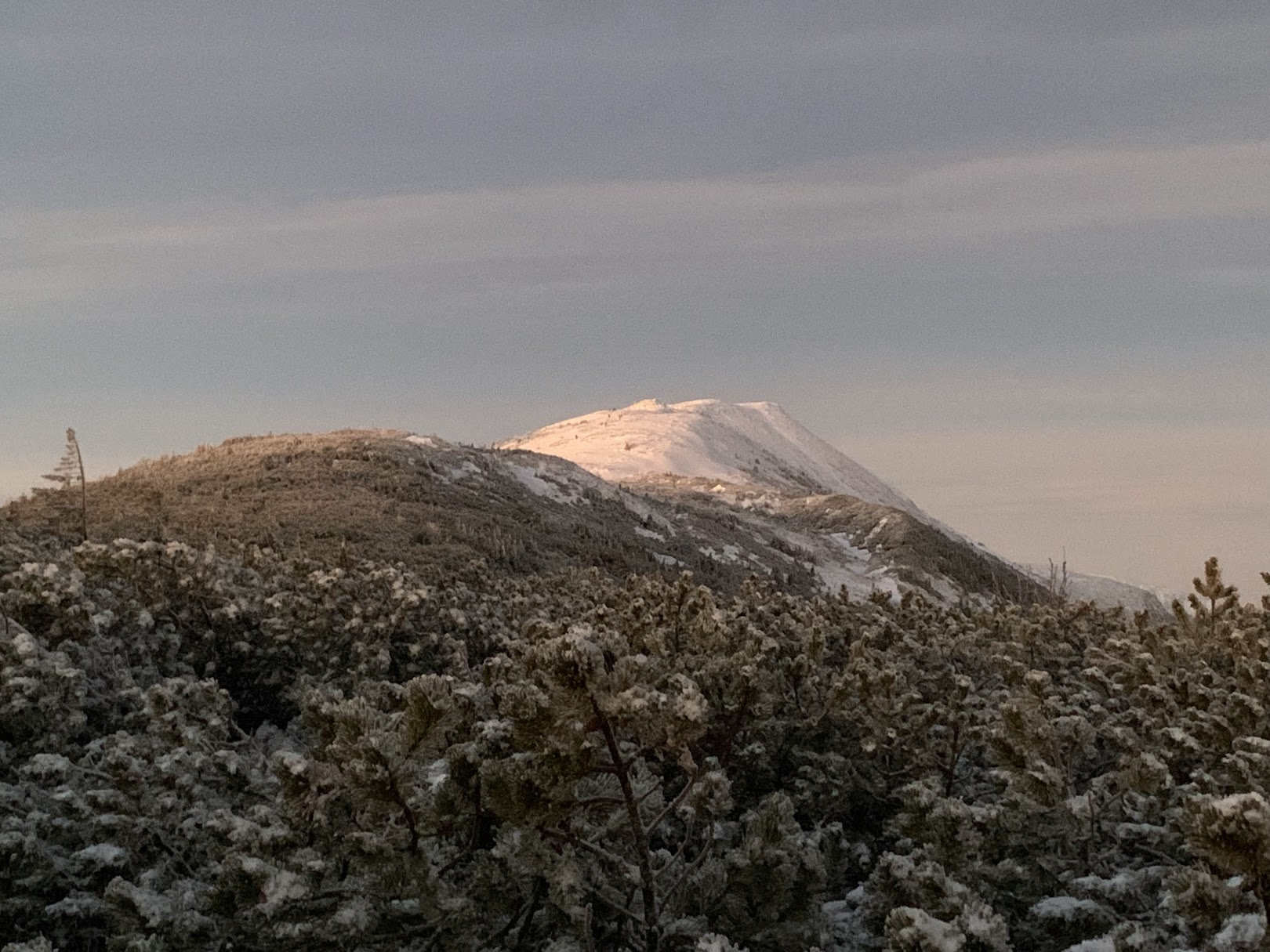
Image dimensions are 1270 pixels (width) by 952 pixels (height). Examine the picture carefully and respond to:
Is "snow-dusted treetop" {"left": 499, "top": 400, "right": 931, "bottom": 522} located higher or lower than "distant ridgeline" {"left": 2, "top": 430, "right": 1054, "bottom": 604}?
higher

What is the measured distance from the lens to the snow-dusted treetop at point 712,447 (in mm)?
64000

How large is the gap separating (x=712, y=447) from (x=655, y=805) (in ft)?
223

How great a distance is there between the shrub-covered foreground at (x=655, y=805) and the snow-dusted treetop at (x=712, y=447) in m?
51.4

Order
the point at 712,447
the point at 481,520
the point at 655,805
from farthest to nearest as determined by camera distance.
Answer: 1. the point at 712,447
2. the point at 481,520
3. the point at 655,805

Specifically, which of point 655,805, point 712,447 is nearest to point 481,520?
point 655,805

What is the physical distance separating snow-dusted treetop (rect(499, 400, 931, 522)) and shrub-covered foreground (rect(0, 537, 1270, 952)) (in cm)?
5136

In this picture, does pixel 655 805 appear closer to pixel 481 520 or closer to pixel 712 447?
pixel 481 520

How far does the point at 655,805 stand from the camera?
4129 millimetres

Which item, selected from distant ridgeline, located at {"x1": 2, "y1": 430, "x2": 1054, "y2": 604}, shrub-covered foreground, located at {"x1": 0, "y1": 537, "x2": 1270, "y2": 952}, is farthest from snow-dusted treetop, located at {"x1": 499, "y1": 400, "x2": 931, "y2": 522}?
shrub-covered foreground, located at {"x1": 0, "y1": 537, "x2": 1270, "y2": 952}

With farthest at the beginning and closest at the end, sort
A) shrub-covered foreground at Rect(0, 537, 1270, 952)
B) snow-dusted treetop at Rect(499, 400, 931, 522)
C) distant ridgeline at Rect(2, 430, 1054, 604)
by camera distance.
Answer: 1. snow-dusted treetop at Rect(499, 400, 931, 522)
2. distant ridgeline at Rect(2, 430, 1054, 604)
3. shrub-covered foreground at Rect(0, 537, 1270, 952)

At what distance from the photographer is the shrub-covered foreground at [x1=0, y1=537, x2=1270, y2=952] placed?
2.86 m

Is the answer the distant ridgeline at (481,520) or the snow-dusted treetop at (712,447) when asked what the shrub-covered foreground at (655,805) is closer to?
the distant ridgeline at (481,520)

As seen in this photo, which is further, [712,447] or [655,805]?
[712,447]

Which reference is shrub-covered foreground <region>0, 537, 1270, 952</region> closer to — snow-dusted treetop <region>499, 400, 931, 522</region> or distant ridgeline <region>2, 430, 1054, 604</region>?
distant ridgeline <region>2, 430, 1054, 604</region>
